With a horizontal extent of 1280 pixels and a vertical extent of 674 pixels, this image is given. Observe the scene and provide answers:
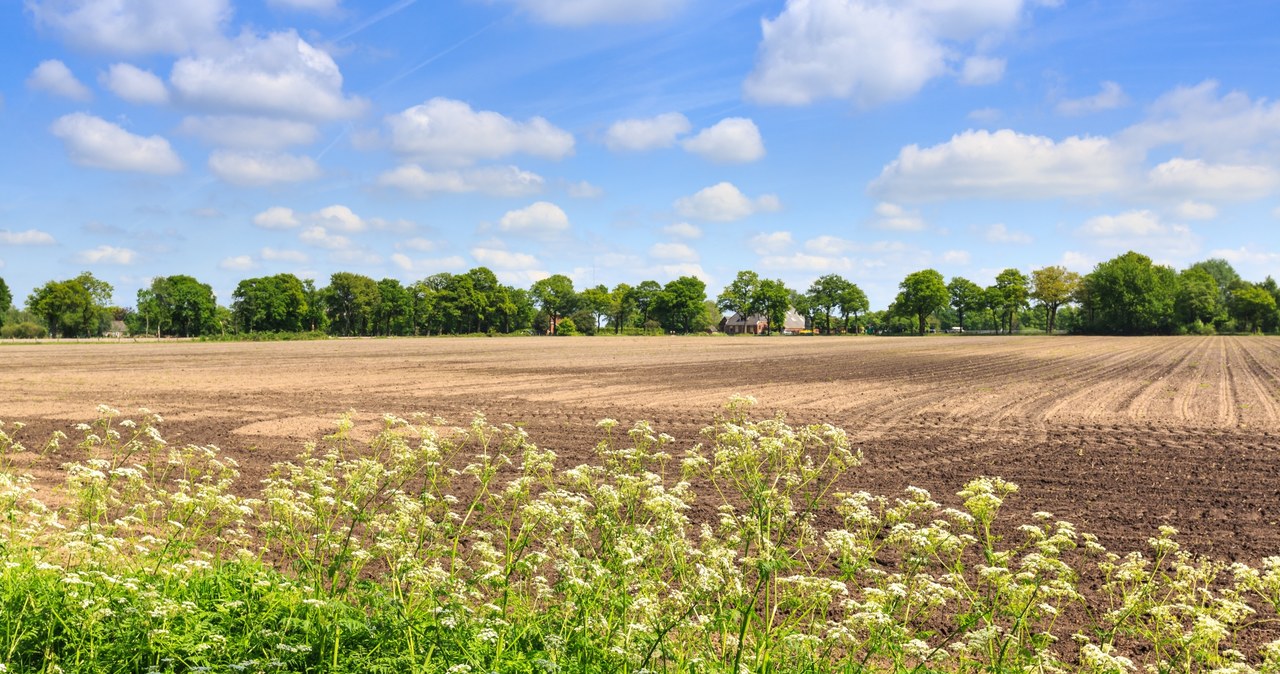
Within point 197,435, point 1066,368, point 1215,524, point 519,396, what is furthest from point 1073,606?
point 1066,368

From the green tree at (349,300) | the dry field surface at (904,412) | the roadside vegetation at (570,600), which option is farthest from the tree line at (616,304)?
the roadside vegetation at (570,600)

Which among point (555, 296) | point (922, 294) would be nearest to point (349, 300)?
point (555, 296)

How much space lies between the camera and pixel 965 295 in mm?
178750

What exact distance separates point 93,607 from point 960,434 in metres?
18.9

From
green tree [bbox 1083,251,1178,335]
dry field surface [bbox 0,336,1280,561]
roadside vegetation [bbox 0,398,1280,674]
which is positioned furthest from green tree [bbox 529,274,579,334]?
roadside vegetation [bbox 0,398,1280,674]

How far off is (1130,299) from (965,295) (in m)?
39.7

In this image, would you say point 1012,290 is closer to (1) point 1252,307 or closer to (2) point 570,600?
(1) point 1252,307

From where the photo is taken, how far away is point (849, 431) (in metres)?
19.9

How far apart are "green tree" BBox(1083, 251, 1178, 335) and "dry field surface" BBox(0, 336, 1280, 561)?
112 m

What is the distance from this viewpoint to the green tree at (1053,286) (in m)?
160

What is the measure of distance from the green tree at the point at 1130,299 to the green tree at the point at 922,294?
96.1 feet

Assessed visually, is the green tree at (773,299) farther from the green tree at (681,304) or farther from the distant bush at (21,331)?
the distant bush at (21,331)

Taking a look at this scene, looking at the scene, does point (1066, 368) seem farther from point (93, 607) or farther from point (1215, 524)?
point (93, 607)

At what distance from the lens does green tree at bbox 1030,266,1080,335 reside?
160 metres
